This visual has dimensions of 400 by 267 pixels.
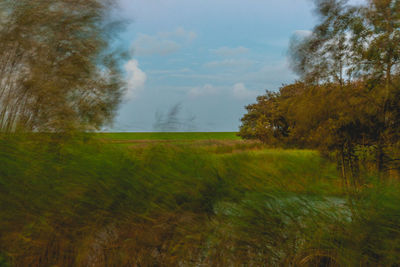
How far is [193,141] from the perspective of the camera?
3508mm

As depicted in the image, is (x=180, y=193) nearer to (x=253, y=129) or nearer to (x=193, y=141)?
(x=193, y=141)

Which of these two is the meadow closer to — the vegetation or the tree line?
the vegetation

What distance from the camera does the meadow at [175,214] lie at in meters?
2.62

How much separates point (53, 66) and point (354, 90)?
266 inches

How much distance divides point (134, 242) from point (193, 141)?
123cm

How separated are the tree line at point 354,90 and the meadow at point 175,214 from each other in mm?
2290

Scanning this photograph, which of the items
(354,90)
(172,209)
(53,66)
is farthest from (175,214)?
(53,66)

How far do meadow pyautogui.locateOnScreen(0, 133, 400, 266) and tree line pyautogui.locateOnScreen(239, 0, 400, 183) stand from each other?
7.51 ft

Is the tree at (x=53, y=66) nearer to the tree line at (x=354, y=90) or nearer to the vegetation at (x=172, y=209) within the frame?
the vegetation at (x=172, y=209)

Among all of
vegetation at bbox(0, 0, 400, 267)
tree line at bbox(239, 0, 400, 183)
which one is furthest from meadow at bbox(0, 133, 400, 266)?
tree line at bbox(239, 0, 400, 183)

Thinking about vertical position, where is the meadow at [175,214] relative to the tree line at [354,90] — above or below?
below

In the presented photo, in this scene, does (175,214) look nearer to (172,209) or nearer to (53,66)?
(172,209)

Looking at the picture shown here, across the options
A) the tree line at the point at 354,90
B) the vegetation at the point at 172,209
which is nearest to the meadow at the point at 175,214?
the vegetation at the point at 172,209

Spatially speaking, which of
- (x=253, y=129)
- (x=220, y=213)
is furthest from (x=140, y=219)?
(x=253, y=129)
